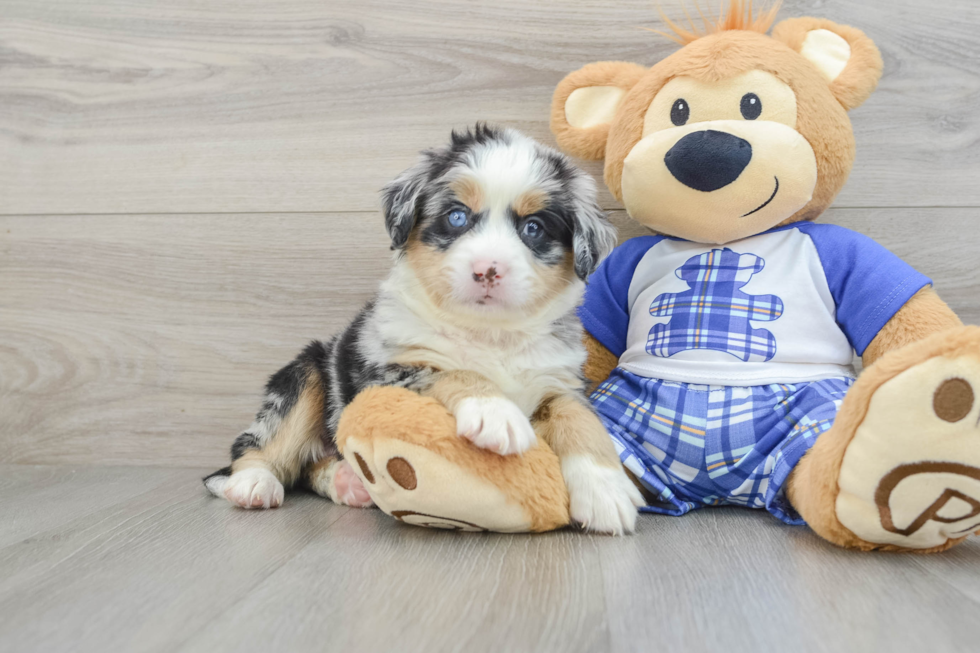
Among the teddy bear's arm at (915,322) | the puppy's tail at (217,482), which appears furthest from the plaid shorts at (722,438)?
the puppy's tail at (217,482)

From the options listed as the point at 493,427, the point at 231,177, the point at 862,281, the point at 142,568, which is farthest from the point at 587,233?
the point at 231,177

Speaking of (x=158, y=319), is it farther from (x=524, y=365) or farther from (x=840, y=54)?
(x=840, y=54)

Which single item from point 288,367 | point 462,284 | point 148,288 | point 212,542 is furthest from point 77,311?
point 462,284

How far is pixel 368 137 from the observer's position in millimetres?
2268

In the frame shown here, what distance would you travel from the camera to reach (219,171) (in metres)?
2.32

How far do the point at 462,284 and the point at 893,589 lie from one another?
0.96 meters

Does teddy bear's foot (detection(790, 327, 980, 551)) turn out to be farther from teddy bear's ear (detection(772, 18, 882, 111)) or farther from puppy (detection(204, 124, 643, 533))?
teddy bear's ear (detection(772, 18, 882, 111))

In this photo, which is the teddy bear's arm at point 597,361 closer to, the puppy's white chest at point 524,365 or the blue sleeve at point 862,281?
the puppy's white chest at point 524,365

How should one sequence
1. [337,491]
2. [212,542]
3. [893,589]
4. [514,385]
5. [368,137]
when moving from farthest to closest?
[368,137] < [337,491] < [514,385] < [212,542] < [893,589]

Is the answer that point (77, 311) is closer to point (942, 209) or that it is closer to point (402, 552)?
point (402, 552)

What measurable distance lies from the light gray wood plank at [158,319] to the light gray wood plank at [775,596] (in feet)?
4.50

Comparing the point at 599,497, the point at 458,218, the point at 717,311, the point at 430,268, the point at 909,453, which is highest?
the point at 458,218

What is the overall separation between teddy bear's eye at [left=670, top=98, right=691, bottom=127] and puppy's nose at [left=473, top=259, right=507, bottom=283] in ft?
2.08

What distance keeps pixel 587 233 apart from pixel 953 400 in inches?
32.4
